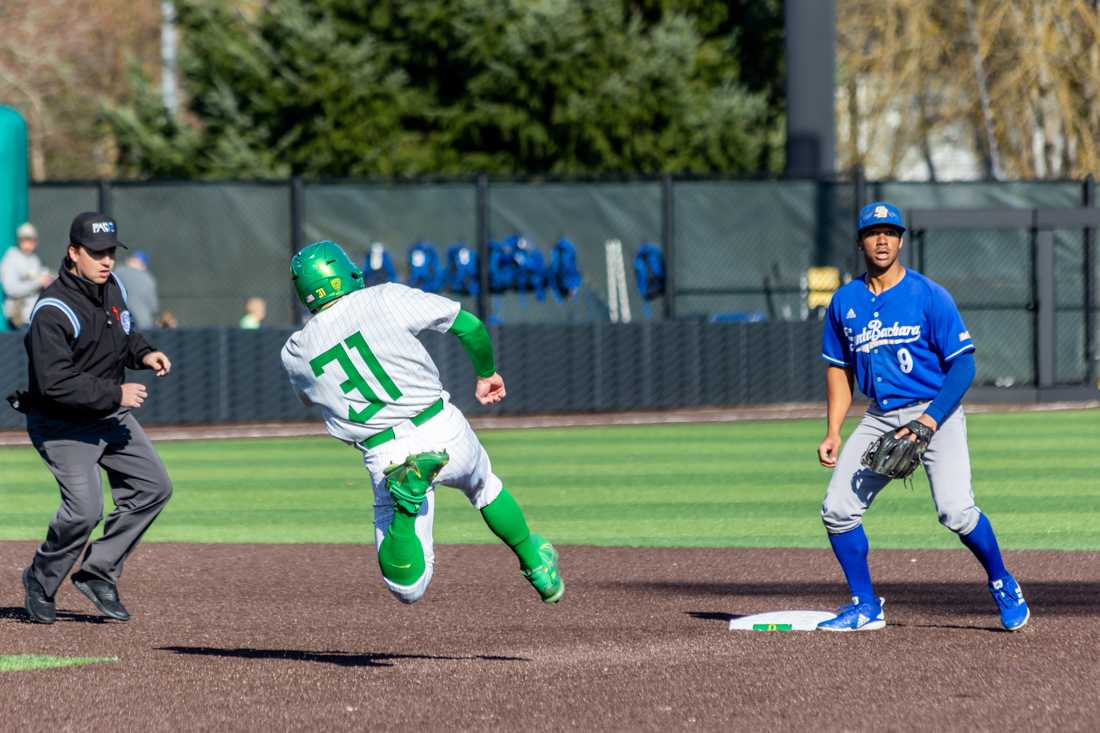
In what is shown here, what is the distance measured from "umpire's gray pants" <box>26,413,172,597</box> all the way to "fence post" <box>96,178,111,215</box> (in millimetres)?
13562

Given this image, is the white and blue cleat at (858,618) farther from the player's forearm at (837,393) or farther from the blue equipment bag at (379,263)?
the blue equipment bag at (379,263)

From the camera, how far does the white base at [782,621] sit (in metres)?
8.13

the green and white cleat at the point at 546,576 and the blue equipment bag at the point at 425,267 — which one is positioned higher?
the blue equipment bag at the point at 425,267

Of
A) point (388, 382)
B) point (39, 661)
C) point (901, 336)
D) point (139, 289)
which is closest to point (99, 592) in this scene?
point (39, 661)

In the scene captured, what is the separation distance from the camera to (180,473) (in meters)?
16.2

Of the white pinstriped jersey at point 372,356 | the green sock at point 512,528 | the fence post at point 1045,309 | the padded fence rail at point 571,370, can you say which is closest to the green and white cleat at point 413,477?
the white pinstriped jersey at point 372,356

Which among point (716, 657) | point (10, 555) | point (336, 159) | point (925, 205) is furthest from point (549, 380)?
point (716, 657)

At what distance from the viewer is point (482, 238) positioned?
22750 millimetres

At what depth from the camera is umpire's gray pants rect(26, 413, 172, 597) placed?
28.1ft

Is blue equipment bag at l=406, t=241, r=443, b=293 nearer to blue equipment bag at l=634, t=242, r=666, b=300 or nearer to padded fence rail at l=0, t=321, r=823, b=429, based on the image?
padded fence rail at l=0, t=321, r=823, b=429

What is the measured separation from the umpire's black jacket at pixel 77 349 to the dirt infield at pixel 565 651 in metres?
1.01

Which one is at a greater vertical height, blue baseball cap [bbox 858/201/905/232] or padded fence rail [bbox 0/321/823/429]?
blue baseball cap [bbox 858/201/905/232]

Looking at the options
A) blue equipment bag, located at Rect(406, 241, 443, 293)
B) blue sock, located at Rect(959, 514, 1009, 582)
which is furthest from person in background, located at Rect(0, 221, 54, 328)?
blue sock, located at Rect(959, 514, 1009, 582)

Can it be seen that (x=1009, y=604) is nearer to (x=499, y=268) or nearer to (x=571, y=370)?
(x=571, y=370)
